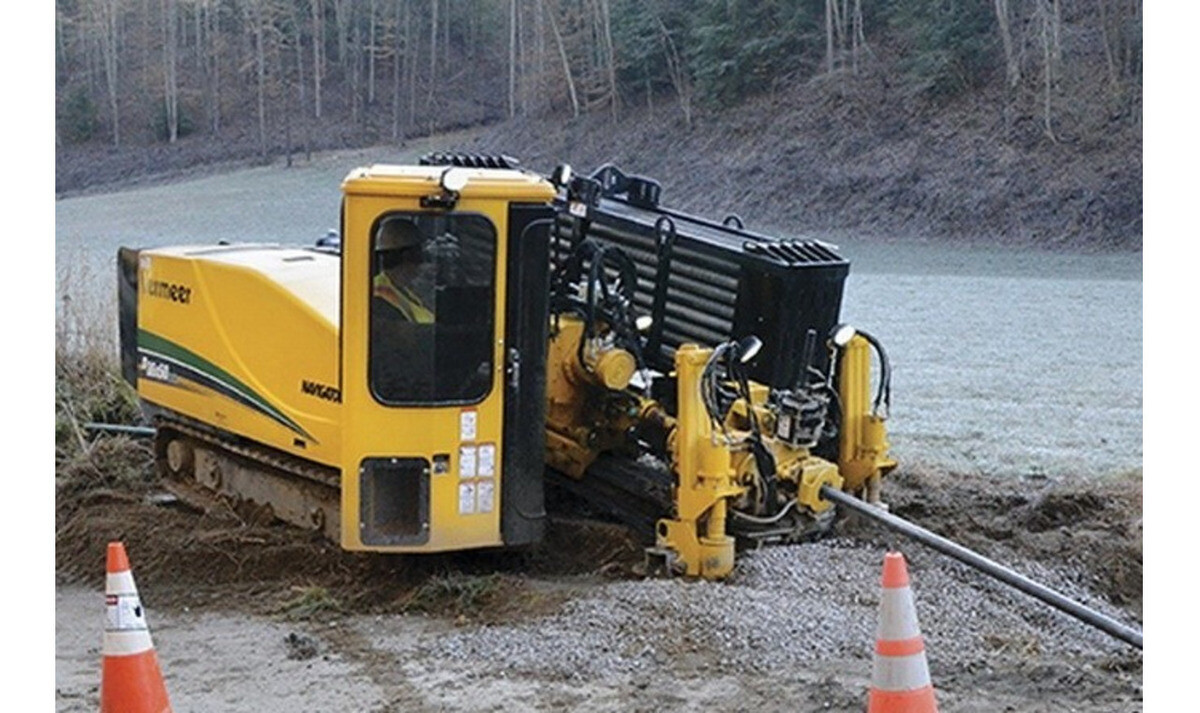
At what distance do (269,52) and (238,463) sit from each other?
4217cm

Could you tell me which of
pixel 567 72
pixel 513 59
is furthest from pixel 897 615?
pixel 513 59

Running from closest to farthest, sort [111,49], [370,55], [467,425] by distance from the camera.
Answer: [467,425], [370,55], [111,49]

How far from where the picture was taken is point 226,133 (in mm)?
45812

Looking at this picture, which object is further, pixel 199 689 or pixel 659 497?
pixel 659 497

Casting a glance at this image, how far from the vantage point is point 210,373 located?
792 centimetres

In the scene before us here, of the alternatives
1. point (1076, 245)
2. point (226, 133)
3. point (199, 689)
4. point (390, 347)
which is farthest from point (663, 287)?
point (226, 133)

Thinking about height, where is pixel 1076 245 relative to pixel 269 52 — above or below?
below

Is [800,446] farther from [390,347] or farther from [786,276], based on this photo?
[390,347]

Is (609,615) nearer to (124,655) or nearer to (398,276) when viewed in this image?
(398,276)

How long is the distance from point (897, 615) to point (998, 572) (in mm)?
1845

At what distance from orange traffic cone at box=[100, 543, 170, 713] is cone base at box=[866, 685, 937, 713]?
2231 mm

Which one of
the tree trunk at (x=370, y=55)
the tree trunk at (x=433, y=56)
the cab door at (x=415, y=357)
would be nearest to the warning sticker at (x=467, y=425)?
the cab door at (x=415, y=357)

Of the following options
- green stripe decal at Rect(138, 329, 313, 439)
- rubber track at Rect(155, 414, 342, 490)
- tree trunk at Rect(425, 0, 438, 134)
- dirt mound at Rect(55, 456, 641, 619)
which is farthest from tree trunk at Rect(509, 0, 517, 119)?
dirt mound at Rect(55, 456, 641, 619)

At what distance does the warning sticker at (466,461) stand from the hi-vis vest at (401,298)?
584 mm
